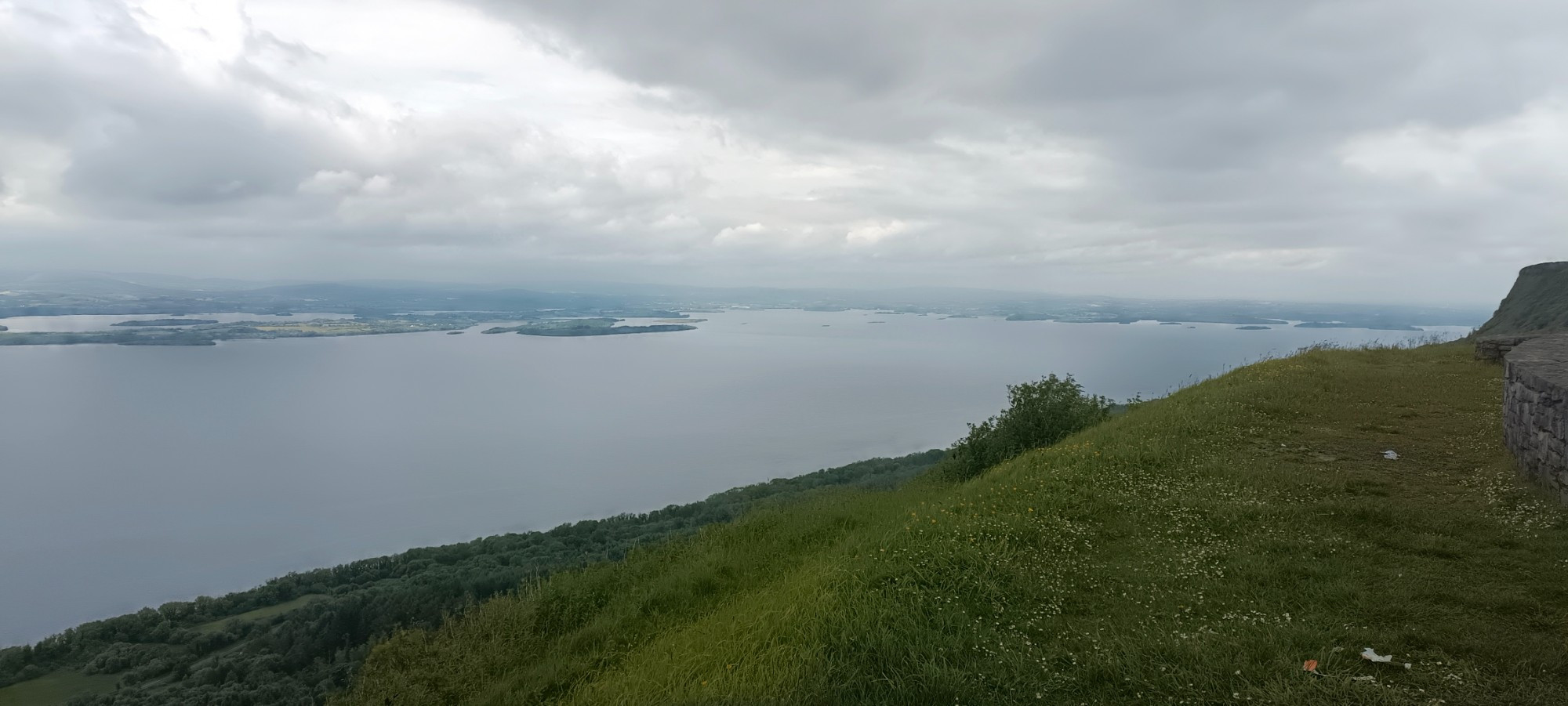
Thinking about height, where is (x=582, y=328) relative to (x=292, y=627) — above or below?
above

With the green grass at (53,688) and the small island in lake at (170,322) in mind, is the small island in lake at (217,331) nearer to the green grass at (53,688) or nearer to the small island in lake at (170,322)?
the small island in lake at (170,322)

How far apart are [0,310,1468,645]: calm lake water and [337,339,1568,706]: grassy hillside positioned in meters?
11.7

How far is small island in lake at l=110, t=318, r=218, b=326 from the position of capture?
86688 mm

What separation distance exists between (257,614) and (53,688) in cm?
455

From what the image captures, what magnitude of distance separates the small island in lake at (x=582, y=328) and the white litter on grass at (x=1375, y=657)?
373 feet

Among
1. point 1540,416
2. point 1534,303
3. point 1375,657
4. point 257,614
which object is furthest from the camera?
point 1534,303

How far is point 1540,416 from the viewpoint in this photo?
6066mm

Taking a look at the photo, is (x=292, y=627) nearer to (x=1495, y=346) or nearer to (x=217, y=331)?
(x=1495, y=346)

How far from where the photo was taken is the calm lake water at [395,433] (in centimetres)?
2822

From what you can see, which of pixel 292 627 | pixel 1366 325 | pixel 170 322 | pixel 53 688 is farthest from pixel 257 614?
pixel 170 322

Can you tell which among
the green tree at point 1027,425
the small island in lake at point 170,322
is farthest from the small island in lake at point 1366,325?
the small island in lake at point 170,322

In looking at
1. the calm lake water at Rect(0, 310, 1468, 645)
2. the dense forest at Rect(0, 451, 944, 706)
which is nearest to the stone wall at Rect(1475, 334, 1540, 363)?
the calm lake water at Rect(0, 310, 1468, 645)

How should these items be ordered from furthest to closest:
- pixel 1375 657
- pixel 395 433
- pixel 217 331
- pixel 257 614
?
pixel 217 331, pixel 395 433, pixel 257 614, pixel 1375 657

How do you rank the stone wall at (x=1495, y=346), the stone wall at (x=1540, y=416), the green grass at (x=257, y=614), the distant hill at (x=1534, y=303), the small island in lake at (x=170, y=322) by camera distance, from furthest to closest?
the small island in lake at (x=170, y=322) → the distant hill at (x=1534, y=303) → the green grass at (x=257, y=614) → the stone wall at (x=1495, y=346) → the stone wall at (x=1540, y=416)
